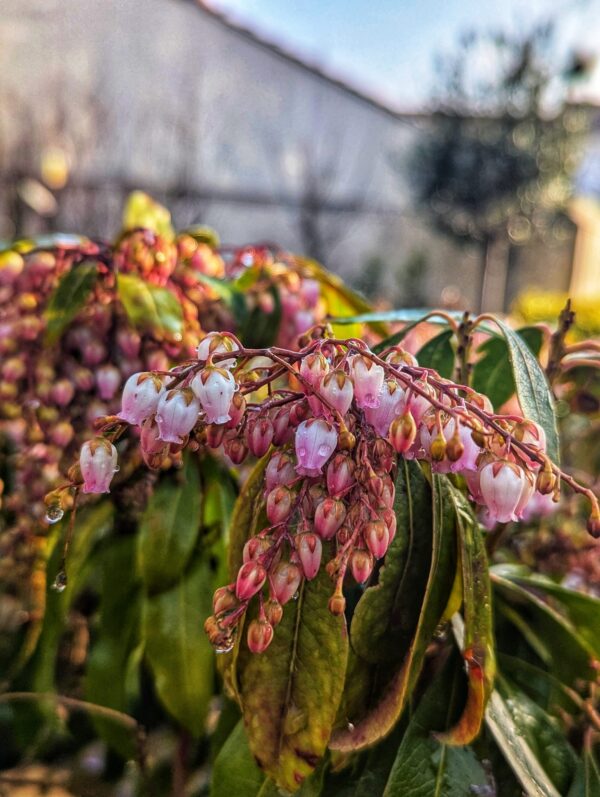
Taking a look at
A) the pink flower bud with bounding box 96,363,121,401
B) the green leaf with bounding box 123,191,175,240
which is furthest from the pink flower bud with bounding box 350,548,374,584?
the green leaf with bounding box 123,191,175,240

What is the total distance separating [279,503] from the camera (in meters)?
0.40

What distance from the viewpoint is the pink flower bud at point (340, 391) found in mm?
395

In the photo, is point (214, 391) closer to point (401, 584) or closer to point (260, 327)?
point (401, 584)

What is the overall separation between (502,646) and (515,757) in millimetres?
163

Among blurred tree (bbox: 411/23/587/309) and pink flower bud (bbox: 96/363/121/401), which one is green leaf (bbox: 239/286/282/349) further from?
blurred tree (bbox: 411/23/587/309)

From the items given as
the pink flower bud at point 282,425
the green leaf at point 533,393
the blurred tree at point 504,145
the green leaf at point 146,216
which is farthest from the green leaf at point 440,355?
the blurred tree at point 504,145

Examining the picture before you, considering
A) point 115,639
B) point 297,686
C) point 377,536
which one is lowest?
point 115,639

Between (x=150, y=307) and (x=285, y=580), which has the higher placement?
(x=150, y=307)

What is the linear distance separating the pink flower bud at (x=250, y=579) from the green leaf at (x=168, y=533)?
0.82 feet

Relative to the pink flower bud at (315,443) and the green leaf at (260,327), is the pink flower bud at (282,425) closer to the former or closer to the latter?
the pink flower bud at (315,443)

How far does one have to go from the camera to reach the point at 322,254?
31.0 feet

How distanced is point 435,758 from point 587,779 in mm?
116

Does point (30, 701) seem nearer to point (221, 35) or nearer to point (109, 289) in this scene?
point (109, 289)

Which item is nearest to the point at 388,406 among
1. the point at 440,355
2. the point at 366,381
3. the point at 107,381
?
the point at 366,381
